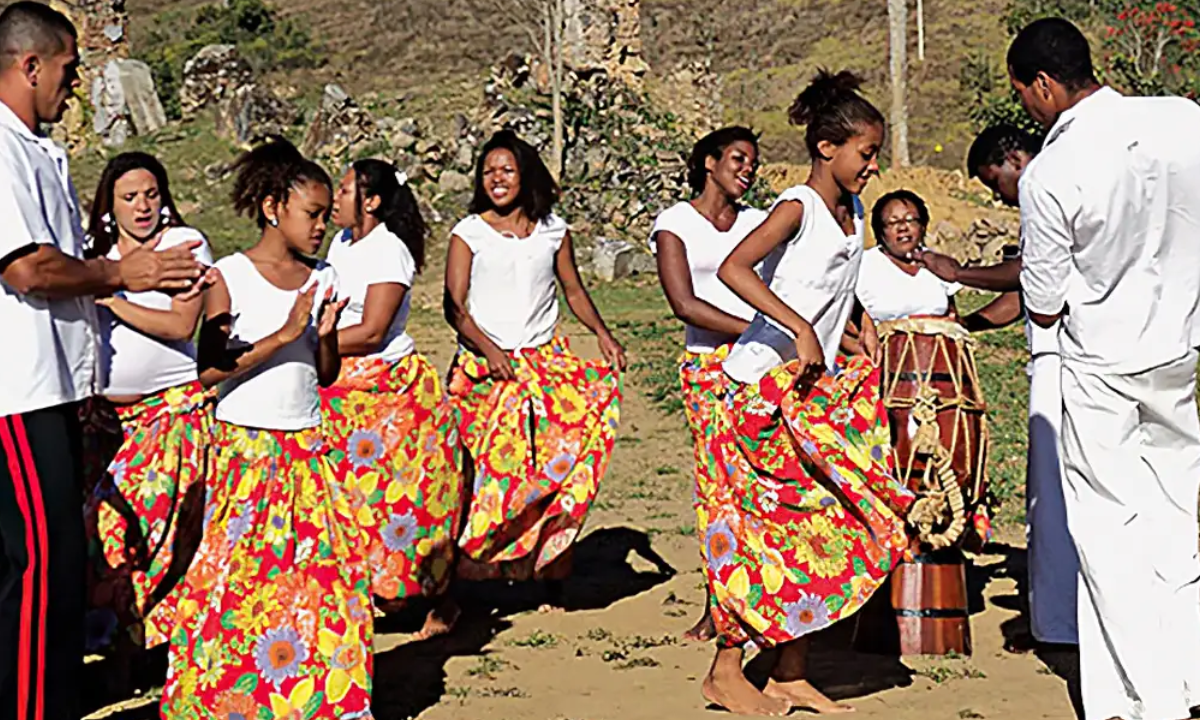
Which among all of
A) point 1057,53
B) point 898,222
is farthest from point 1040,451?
point 1057,53

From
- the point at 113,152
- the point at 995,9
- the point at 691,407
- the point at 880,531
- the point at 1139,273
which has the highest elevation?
the point at 995,9

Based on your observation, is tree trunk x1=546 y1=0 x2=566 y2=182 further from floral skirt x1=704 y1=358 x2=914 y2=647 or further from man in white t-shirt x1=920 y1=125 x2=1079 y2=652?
floral skirt x1=704 y1=358 x2=914 y2=647

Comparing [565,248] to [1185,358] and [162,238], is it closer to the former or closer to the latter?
[162,238]

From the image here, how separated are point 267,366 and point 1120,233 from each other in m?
2.74

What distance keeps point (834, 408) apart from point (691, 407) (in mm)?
663

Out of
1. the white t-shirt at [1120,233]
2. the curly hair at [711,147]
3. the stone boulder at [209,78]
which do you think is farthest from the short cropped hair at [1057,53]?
the stone boulder at [209,78]

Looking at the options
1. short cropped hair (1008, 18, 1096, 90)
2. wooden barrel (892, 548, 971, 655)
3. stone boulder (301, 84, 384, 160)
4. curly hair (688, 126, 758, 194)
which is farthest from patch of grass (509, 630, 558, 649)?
stone boulder (301, 84, 384, 160)

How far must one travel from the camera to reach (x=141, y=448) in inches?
241

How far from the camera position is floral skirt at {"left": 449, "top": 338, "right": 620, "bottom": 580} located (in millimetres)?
7586

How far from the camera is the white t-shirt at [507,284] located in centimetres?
769

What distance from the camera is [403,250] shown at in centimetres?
720

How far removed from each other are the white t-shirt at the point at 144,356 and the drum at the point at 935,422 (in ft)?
8.71

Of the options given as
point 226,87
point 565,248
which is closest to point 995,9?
point 226,87

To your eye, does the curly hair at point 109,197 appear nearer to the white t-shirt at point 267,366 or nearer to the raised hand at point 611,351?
the white t-shirt at point 267,366
